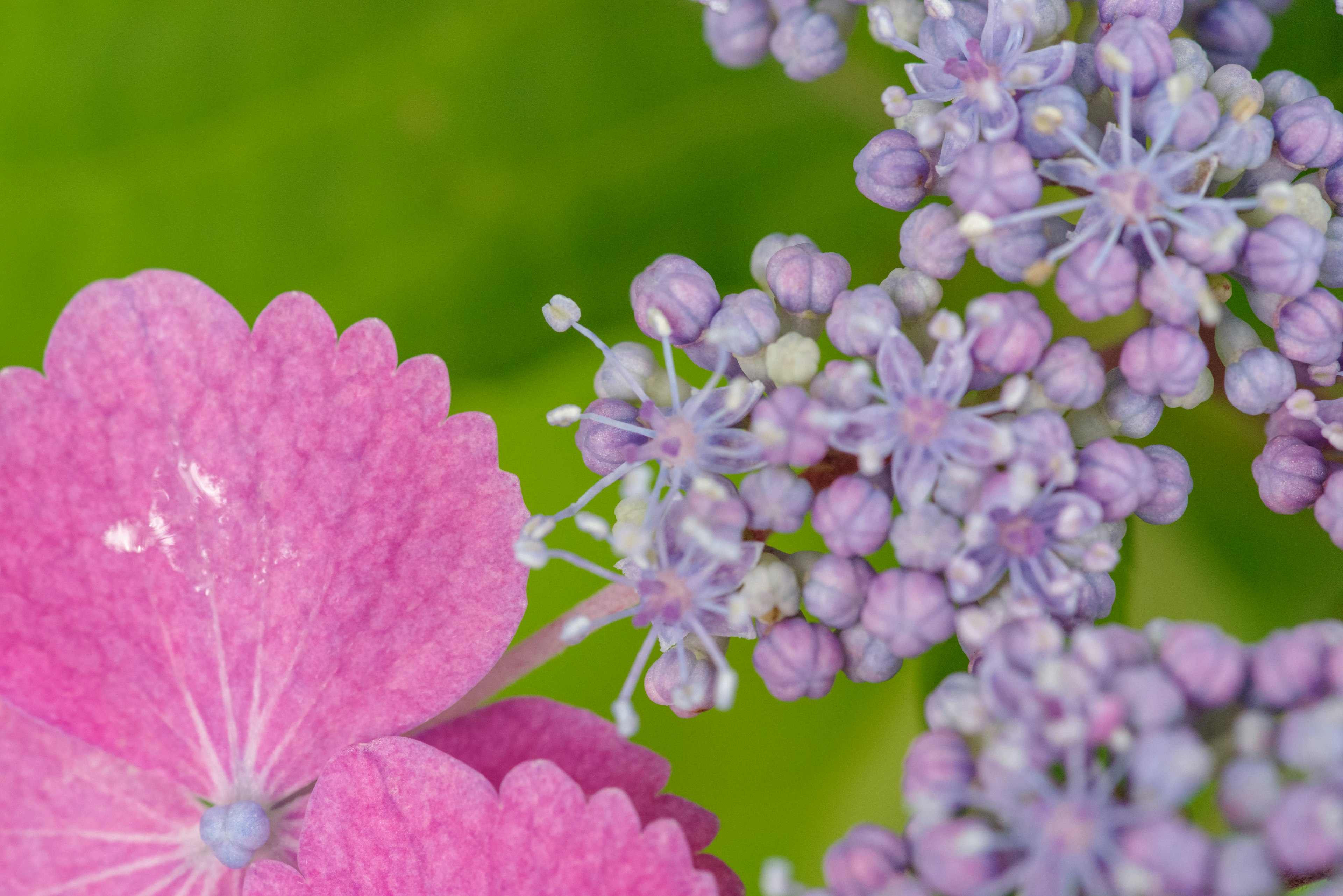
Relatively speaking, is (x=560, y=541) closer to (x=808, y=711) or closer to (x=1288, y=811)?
(x=808, y=711)

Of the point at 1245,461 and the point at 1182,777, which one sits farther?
the point at 1245,461

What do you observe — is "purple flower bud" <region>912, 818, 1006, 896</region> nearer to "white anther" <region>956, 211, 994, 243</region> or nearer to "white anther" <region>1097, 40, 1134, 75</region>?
"white anther" <region>956, 211, 994, 243</region>

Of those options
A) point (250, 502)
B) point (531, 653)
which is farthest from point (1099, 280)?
point (250, 502)

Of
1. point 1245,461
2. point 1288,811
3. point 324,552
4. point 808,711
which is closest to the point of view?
point 1288,811

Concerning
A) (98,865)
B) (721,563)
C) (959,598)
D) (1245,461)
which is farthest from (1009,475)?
(98,865)

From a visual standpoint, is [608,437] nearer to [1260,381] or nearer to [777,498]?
[777,498]
